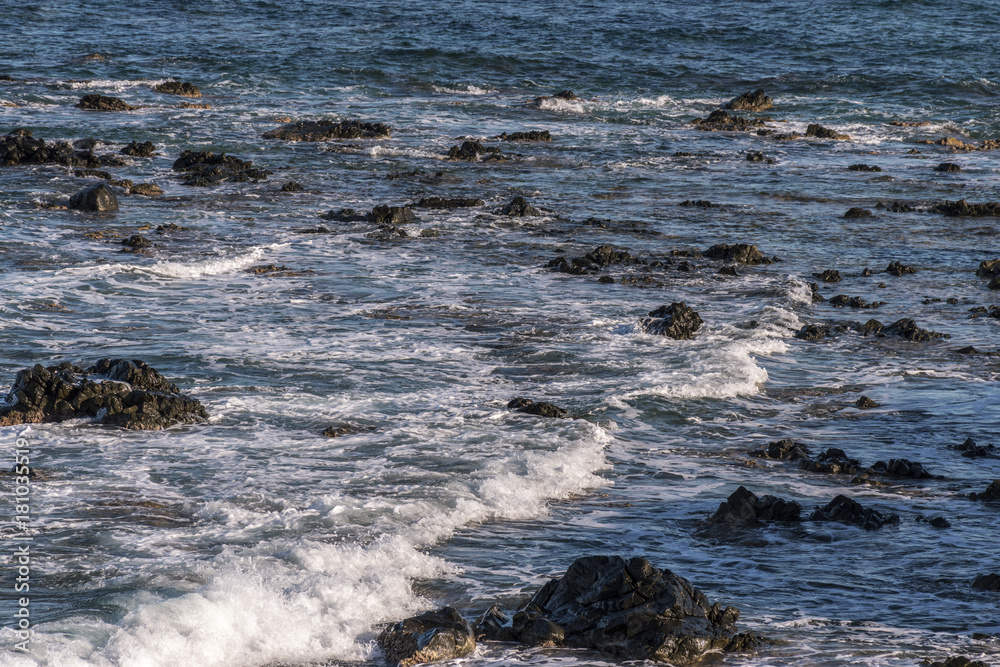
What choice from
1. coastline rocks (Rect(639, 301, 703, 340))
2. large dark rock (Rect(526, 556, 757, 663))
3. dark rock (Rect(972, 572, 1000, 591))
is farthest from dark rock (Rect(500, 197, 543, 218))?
large dark rock (Rect(526, 556, 757, 663))

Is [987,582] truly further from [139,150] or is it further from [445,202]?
[139,150]

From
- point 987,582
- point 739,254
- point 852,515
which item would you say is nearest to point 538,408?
point 852,515

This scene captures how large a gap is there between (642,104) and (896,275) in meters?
16.7

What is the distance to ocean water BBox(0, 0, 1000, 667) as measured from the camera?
6.20 meters

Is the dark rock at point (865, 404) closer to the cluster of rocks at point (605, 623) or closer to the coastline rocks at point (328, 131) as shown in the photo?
the cluster of rocks at point (605, 623)

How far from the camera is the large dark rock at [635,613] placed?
18.5ft

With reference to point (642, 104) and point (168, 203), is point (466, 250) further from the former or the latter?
point (642, 104)

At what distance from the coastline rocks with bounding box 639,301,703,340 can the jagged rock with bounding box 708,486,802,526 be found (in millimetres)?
4468

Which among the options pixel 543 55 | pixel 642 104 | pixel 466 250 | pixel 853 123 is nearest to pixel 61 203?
pixel 466 250

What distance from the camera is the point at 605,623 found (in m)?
5.75

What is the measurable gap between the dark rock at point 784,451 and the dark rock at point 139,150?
53.4 ft

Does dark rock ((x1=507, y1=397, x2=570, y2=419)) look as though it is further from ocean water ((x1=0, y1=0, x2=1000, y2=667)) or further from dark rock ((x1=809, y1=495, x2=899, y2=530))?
dark rock ((x1=809, y1=495, x2=899, y2=530))

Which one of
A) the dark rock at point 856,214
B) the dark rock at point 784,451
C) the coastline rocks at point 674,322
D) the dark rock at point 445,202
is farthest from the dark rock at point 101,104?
the dark rock at point 784,451

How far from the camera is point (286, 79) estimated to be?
32.4 m
